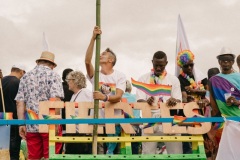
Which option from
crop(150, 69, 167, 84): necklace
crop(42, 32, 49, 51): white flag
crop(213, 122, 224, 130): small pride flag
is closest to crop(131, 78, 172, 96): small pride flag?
crop(150, 69, 167, 84): necklace

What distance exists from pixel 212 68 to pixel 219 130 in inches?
75.2

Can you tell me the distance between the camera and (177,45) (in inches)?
400

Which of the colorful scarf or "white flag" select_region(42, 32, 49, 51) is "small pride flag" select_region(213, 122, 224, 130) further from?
"white flag" select_region(42, 32, 49, 51)

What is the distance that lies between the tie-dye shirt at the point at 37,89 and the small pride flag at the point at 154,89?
1.02 meters

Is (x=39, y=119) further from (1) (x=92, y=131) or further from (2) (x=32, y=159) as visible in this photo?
(2) (x=32, y=159)

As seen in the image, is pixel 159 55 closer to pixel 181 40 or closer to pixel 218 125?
pixel 218 125

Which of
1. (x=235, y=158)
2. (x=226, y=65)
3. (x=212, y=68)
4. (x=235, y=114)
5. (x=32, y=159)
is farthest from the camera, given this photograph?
(x=212, y=68)

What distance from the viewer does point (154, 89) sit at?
6281 mm

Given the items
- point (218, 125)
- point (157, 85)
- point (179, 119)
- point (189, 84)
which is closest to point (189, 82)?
point (189, 84)

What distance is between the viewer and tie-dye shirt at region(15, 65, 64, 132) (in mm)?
6316

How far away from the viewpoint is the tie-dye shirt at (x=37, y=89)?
20.7ft

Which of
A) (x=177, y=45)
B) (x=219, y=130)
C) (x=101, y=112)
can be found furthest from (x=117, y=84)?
(x=177, y=45)

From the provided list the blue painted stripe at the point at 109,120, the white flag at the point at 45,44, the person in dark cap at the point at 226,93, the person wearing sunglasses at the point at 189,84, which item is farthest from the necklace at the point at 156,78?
the white flag at the point at 45,44

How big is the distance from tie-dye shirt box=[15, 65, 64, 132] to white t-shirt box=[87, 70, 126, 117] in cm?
51
